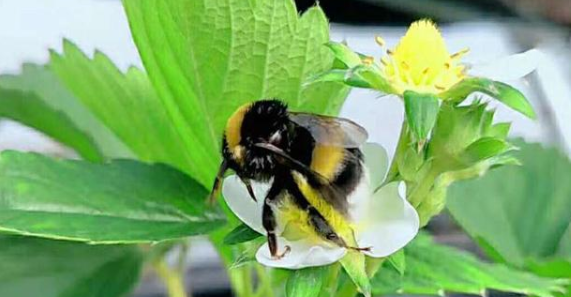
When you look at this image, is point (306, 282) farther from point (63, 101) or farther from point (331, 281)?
point (63, 101)

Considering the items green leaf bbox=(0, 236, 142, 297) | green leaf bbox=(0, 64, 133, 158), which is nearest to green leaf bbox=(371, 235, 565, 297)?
green leaf bbox=(0, 236, 142, 297)

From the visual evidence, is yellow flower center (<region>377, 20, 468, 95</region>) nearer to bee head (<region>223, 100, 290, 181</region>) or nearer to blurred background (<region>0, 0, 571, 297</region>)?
bee head (<region>223, 100, 290, 181</region>)

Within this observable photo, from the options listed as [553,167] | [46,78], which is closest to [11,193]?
[46,78]

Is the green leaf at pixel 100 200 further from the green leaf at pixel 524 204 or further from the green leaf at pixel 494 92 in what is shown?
the green leaf at pixel 524 204

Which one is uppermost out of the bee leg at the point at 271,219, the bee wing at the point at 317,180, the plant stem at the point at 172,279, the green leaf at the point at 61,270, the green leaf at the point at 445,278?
the bee wing at the point at 317,180

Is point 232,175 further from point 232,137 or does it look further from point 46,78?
point 46,78

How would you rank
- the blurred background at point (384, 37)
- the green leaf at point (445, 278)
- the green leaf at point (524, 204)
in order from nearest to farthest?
1. the green leaf at point (445, 278)
2. the green leaf at point (524, 204)
3. the blurred background at point (384, 37)

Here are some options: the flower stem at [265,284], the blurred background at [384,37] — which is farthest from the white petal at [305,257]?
the blurred background at [384,37]
